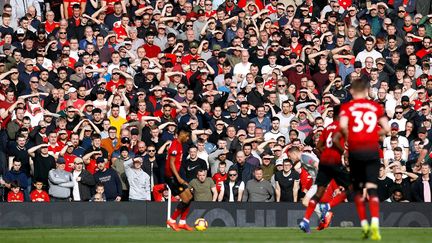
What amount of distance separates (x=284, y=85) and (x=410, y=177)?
4.27 m

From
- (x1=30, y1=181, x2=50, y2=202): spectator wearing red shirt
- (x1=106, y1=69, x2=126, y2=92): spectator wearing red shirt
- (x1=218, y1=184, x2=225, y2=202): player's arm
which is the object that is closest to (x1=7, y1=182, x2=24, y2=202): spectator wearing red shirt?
(x1=30, y1=181, x2=50, y2=202): spectator wearing red shirt

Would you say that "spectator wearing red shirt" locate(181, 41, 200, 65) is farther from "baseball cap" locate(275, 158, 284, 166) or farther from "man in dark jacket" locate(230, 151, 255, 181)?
"baseball cap" locate(275, 158, 284, 166)

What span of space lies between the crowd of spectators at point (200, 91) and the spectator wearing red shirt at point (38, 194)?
3 centimetres

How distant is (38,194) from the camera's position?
2620 centimetres

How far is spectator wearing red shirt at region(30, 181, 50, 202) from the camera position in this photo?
85.8 ft

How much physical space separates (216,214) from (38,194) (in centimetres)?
397

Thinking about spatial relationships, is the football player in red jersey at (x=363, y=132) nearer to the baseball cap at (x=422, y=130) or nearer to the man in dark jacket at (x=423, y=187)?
the man in dark jacket at (x=423, y=187)

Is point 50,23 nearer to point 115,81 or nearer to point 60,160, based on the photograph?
point 115,81

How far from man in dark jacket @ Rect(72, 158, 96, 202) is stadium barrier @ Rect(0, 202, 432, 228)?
0.52 m

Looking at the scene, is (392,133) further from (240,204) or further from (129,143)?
(129,143)

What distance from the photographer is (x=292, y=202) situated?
86.9 feet

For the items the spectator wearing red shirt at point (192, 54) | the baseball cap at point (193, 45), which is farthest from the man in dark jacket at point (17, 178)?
the baseball cap at point (193, 45)

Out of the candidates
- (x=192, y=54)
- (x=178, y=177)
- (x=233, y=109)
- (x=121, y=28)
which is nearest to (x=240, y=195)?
(x=233, y=109)

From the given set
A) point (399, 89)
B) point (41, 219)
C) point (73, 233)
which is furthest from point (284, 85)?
point (73, 233)
